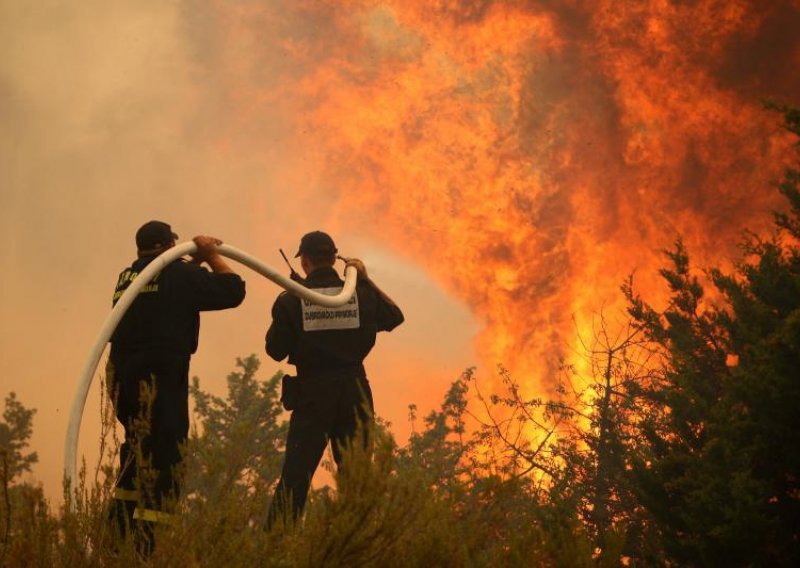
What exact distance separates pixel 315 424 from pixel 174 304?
4.90 feet

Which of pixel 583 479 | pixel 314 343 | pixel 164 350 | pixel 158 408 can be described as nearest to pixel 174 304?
pixel 164 350

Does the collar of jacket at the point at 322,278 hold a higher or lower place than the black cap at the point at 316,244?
lower

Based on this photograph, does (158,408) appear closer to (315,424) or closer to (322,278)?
(315,424)

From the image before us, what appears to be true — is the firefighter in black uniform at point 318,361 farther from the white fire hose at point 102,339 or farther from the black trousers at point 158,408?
the white fire hose at point 102,339

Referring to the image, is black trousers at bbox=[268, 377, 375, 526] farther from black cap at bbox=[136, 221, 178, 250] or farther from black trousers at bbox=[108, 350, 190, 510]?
black cap at bbox=[136, 221, 178, 250]

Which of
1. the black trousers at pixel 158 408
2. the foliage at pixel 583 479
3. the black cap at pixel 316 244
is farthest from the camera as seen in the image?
the black cap at pixel 316 244

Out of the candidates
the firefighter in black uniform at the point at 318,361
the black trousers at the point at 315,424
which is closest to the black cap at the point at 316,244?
the firefighter in black uniform at the point at 318,361

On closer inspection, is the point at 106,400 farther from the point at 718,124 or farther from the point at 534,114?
the point at 534,114

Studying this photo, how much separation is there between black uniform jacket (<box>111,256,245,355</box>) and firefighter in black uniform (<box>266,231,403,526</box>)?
106 centimetres

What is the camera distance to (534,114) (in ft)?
78.6

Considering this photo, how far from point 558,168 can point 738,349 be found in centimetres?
1197

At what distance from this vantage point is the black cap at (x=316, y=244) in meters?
7.19

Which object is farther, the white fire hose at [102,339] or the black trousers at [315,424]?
the black trousers at [315,424]

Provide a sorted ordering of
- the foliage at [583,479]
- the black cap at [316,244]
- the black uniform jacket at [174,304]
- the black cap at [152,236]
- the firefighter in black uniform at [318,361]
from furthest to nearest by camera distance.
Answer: the black cap at [316,244] < the firefighter in black uniform at [318,361] < the black cap at [152,236] < the black uniform jacket at [174,304] < the foliage at [583,479]
